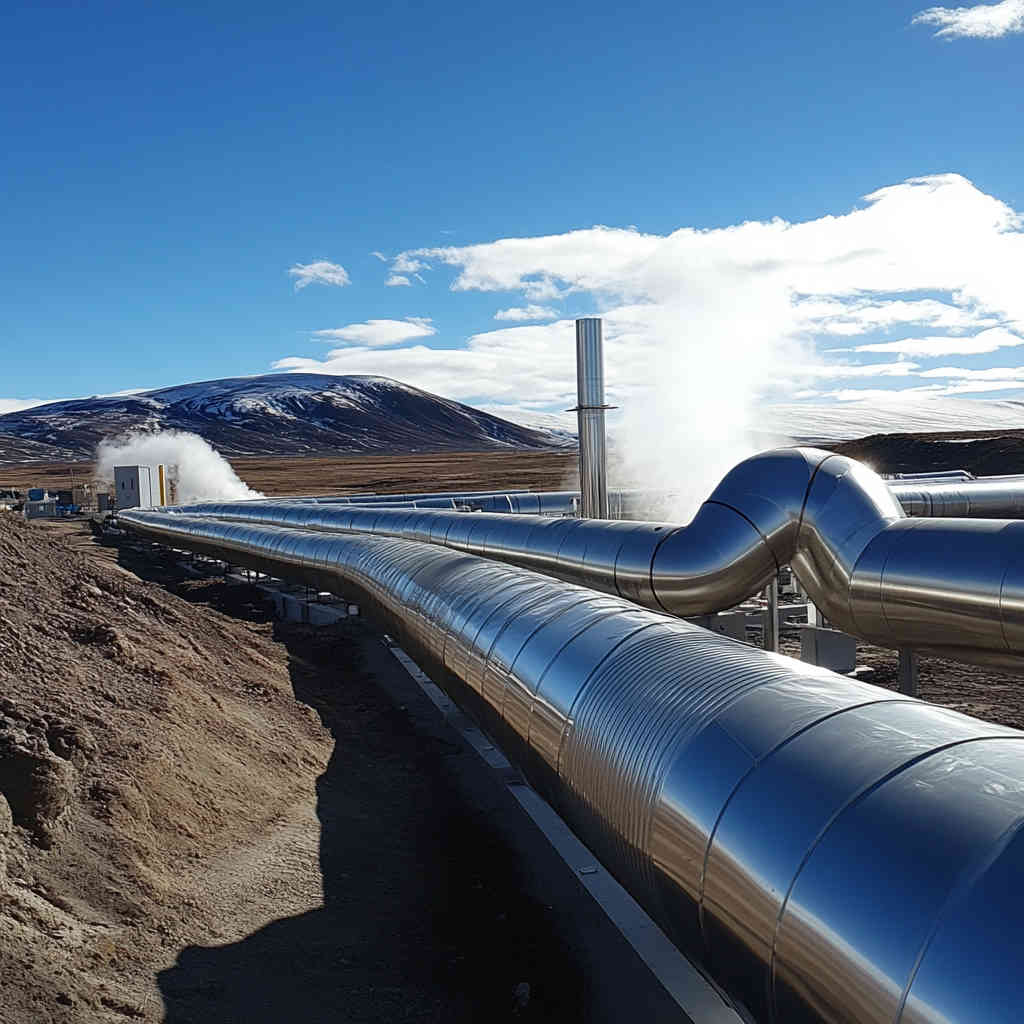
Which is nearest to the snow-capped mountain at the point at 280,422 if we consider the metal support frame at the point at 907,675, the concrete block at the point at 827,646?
the concrete block at the point at 827,646

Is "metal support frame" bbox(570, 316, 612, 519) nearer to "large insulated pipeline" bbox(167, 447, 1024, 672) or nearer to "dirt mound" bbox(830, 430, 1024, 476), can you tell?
"large insulated pipeline" bbox(167, 447, 1024, 672)

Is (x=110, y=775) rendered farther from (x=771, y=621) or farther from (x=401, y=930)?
(x=771, y=621)

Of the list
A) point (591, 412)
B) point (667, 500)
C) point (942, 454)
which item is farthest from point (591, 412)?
point (942, 454)

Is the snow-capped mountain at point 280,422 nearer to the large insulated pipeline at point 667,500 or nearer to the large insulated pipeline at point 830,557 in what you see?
the large insulated pipeline at point 667,500

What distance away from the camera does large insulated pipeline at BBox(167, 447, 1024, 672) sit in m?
7.39

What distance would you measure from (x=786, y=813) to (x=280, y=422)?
16482 cm

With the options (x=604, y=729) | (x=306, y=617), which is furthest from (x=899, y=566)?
(x=306, y=617)

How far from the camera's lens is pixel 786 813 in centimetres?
334

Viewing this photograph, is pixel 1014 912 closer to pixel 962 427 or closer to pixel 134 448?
pixel 134 448

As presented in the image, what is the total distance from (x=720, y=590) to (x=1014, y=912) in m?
7.19

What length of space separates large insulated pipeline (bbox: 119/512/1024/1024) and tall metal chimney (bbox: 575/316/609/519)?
10.4 meters

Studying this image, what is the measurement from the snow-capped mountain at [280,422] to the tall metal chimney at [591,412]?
4683 inches

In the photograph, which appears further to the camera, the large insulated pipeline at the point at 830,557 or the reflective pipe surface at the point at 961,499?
the reflective pipe surface at the point at 961,499

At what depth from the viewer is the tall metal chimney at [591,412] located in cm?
1648
